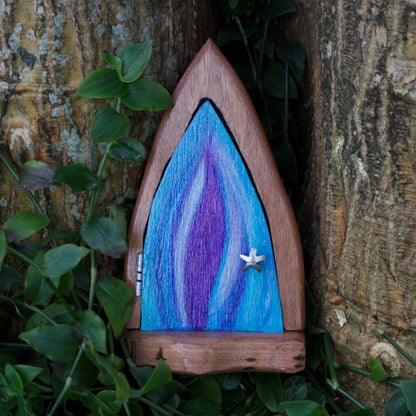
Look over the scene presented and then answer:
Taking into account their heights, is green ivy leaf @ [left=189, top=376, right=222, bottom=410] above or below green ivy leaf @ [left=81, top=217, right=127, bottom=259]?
below

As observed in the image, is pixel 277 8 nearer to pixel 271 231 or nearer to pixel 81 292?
pixel 271 231

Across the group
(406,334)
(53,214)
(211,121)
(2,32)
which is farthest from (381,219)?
(2,32)

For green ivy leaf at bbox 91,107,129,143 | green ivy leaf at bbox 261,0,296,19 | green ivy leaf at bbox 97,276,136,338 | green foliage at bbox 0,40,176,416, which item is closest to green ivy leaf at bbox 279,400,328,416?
green foliage at bbox 0,40,176,416

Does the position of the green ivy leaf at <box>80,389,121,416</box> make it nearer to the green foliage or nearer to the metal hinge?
the green foliage

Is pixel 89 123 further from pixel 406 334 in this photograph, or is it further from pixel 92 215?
pixel 406 334

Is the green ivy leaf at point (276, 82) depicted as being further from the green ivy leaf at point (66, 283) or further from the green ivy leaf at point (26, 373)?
the green ivy leaf at point (26, 373)

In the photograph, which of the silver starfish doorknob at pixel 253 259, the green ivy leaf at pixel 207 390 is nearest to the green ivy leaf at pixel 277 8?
the silver starfish doorknob at pixel 253 259

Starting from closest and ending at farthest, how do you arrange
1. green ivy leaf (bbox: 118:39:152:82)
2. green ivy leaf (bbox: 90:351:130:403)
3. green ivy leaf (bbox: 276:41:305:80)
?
1. green ivy leaf (bbox: 90:351:130:403)
2. green ivy leaf (bbox: 118:39:152:82)
3. green ivy leaf (bbox: 276:41:305:80)
